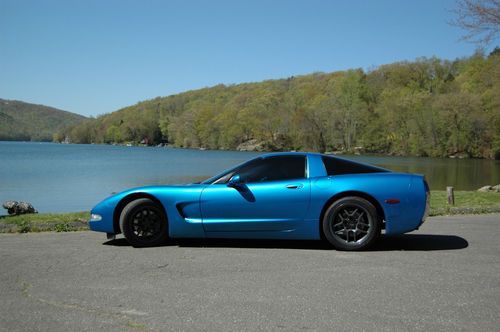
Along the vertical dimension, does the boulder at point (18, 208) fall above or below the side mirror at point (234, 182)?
below

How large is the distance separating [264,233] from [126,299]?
2.61 m

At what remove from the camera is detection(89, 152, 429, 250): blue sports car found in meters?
6.49

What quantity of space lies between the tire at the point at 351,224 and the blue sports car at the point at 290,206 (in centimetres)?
1

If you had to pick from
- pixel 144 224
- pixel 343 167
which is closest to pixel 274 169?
pixel 343 167

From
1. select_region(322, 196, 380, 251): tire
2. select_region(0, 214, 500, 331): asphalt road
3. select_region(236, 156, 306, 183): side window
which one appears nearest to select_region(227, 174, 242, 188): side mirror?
select_region(236, 156, 306, 183): side window

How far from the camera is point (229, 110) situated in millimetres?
145875

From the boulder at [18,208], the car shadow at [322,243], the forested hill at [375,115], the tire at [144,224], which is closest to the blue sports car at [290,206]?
the tire at [144,224]

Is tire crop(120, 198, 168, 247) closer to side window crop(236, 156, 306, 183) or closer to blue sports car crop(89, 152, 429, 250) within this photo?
blue sports car crop(89, 152, 429, 250)

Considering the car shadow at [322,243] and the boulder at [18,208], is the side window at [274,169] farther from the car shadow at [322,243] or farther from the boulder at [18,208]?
the boulder at [18,208]

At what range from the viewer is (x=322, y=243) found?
7.07 metres

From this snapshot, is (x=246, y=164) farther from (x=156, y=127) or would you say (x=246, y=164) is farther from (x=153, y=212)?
(x=156, y=127)

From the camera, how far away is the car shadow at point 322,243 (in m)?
6.74

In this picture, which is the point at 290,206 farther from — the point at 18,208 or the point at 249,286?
the point at 18,208

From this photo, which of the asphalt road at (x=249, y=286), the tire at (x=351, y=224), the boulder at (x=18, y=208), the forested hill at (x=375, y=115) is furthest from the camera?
the forested hill at (x=375, y=115)
